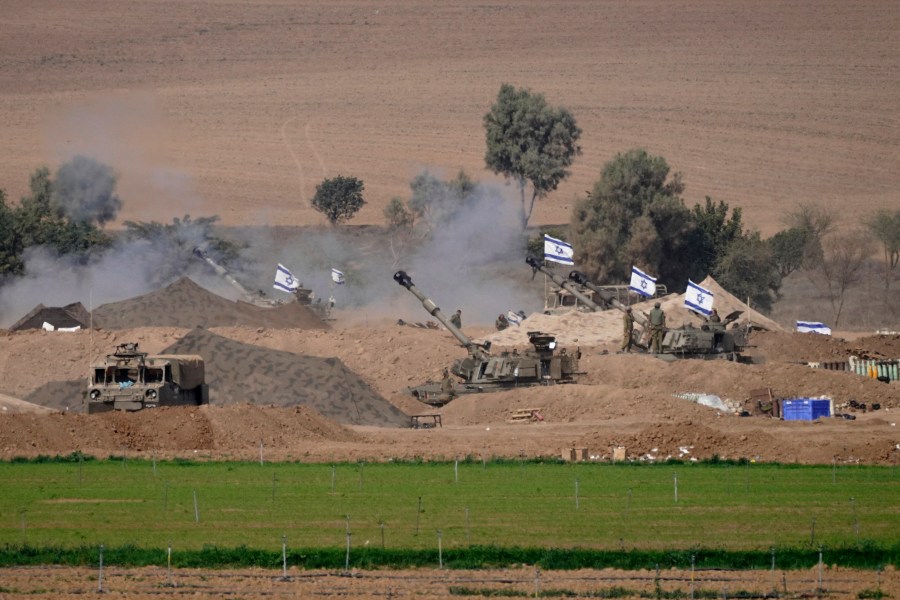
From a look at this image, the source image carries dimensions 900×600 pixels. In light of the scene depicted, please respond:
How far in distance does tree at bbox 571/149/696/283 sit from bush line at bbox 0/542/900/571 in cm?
7628

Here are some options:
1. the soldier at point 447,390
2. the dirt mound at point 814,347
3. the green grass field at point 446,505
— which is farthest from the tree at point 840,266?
the green grass field at point 446,505

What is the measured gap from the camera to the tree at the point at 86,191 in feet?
383

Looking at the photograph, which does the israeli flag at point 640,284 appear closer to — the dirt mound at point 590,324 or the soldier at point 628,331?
the dirt mound at point 590,324

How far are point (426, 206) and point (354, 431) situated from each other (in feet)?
240

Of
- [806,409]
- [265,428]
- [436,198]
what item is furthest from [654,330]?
[436,198]

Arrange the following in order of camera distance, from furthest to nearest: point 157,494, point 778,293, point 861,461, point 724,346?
point 778,293, point 724,346, point 861,461, point 157,494

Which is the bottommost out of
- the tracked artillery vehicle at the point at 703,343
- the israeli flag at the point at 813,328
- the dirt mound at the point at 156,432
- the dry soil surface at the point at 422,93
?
the dirt mound at the point at 156,432

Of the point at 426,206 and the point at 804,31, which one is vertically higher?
the point at 804,31

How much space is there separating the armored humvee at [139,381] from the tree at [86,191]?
215 ft

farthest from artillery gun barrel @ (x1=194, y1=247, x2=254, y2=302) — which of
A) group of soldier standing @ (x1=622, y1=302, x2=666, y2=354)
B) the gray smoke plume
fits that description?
group of soldier standing @ (x1=622, y1=302, x2=666, y2=354)

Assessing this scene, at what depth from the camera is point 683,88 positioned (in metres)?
165

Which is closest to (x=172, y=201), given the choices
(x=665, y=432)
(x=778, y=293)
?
(x=778, y=293)

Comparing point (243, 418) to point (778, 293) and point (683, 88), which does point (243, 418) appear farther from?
point (683, 88)

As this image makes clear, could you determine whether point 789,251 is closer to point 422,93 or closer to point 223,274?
point 223,274
